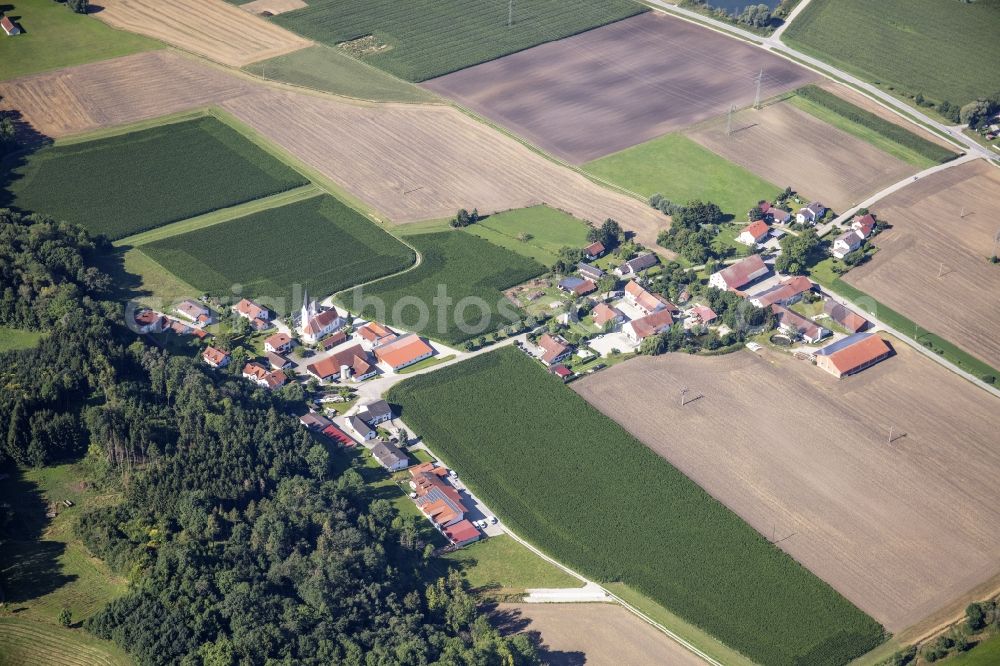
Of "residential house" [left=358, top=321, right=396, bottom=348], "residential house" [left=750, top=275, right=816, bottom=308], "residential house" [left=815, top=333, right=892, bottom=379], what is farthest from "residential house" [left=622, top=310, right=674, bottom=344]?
"residential house" [left=358, top=321, right=396, bottom=348]

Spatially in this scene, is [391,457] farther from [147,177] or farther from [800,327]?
[147,177]

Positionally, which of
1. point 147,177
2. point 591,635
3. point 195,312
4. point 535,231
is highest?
point 535,231

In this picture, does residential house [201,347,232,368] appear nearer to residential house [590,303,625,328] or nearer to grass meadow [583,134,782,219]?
residential house [590,303,625,328]

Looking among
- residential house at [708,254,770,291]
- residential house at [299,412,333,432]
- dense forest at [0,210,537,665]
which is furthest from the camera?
residential house at [708,254,770,291]

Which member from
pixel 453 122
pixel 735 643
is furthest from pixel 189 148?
pixel 735 643

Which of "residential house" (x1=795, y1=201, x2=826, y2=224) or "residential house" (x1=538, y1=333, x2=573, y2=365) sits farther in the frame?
"residential house" (x1=795, y1=201, x2=826, y2=224)

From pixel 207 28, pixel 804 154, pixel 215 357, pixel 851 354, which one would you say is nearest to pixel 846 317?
pixel 851 354

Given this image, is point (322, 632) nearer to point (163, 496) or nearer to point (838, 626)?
point (163, 496)
